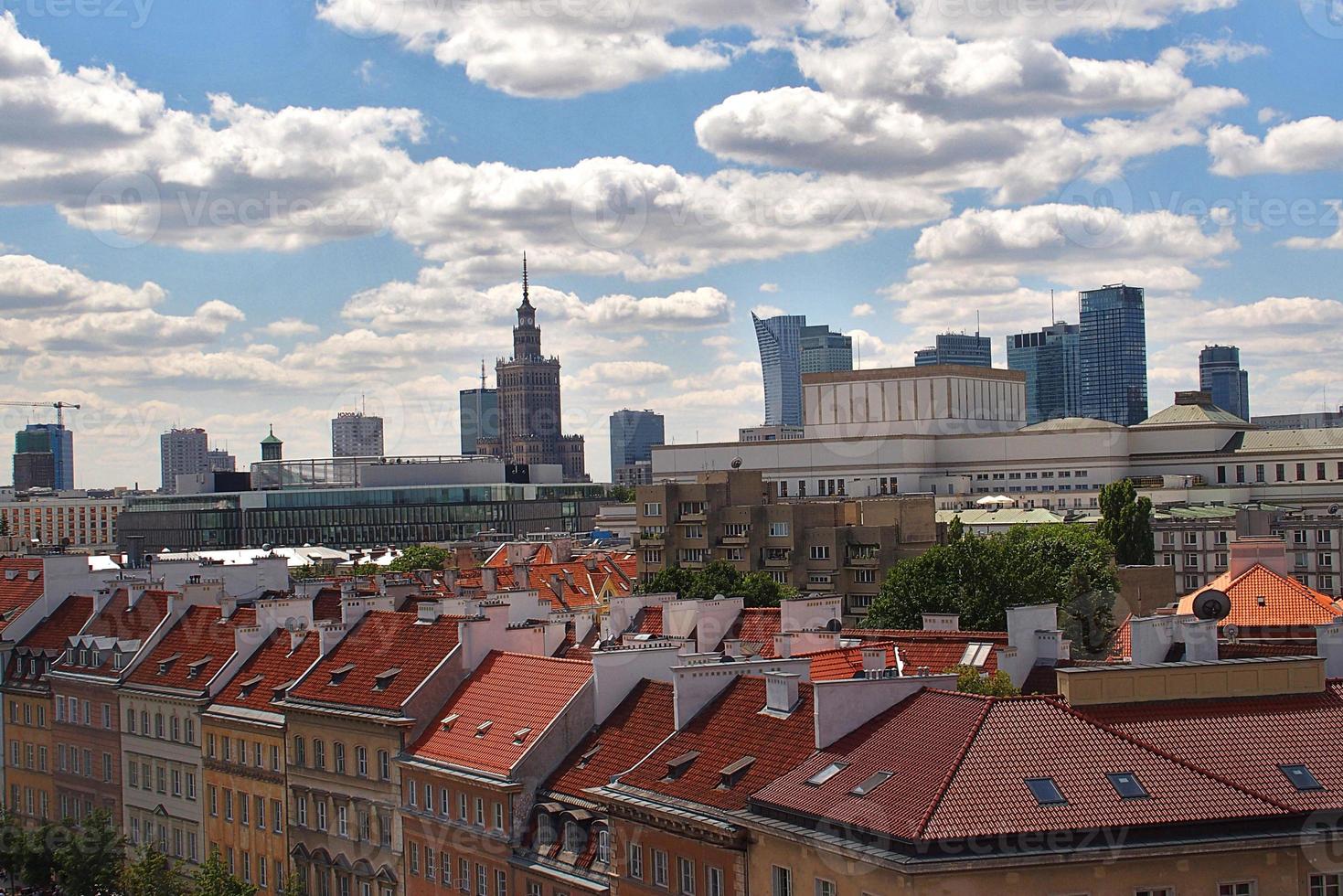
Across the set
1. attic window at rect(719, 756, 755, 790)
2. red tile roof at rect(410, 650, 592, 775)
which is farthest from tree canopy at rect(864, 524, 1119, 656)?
attic window at rect(719, 756, 755, 790)

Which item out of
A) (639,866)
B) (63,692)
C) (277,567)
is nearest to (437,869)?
(639,866)

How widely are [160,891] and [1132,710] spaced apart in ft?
124

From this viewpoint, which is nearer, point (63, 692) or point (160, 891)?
point (160, 891)

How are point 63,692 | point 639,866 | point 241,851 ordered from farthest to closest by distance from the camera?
point 63,692
point 241,851
point 639,866

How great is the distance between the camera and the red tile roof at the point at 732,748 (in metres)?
41.6

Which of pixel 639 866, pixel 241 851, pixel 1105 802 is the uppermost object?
pixel 1105 802

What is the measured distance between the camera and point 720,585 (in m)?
117

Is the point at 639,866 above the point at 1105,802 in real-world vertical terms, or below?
below

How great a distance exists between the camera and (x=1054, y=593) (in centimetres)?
9762

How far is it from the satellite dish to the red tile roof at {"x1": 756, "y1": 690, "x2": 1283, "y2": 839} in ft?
80.9

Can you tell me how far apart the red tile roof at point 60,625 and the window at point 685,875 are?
52.2 m

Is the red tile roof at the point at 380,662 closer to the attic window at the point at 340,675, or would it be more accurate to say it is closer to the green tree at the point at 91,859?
the attic window at the point at 340,675

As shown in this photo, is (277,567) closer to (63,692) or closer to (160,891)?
(63,692)

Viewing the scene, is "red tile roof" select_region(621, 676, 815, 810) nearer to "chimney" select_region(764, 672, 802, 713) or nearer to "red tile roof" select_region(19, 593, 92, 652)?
"chimney" select_region(764, 672, 802, 713)
